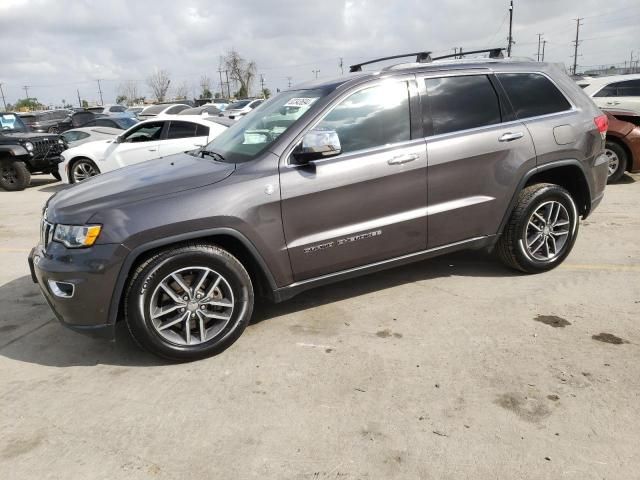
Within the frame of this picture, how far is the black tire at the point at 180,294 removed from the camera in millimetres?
3158

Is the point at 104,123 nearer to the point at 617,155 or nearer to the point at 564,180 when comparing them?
the point at 617,155

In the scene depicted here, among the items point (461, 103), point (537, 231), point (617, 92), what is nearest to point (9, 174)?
point (461, 103)

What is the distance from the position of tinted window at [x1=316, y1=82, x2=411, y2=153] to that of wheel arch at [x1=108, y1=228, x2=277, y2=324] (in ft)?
3.23

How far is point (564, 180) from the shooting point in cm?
Answer: 459

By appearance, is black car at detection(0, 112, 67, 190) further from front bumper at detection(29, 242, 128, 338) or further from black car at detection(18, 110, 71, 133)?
black car at detection(18, 110, 71, 133)

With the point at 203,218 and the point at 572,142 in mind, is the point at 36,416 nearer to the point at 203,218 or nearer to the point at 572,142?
the point at 203,218

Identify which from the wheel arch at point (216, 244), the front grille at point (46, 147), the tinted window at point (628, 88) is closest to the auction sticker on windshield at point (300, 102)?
the wheel arch at point (216, 244)

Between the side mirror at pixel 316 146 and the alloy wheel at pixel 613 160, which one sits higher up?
the side mirror at pixel 316 146

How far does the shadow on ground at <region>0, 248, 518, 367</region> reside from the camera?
356cm

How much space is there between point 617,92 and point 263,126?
869 centimetres

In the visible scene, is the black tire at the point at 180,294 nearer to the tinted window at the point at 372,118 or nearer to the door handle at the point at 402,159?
the tinted window at the point at 372,118

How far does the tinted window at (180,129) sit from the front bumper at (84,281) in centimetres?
670

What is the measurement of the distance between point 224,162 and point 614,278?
11.1 feet

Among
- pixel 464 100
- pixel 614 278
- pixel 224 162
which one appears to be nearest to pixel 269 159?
pixel 224 162
